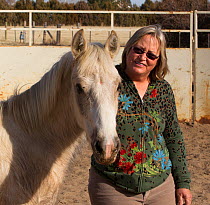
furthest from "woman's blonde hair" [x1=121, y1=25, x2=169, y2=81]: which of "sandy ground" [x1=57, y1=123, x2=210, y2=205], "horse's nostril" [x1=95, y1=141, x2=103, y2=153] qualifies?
"sandy ground" [x1=57, y1=123, x2=210, y2=205]

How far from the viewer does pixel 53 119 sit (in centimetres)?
261

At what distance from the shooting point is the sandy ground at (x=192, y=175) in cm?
439

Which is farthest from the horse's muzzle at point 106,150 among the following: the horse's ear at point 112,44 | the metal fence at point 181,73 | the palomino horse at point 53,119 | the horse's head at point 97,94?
the metal fence at point 181,73

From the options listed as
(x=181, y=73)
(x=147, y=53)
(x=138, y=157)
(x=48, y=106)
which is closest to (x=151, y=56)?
(x=147, y=53)

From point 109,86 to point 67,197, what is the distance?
2591mm

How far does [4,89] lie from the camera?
7.83 metres

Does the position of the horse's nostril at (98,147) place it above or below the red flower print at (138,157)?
above

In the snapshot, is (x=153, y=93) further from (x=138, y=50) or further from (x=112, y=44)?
(x=112, y=44)

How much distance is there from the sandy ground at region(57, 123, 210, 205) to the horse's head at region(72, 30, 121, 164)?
1139 mm

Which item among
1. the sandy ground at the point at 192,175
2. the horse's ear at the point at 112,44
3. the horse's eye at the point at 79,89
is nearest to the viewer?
the horse's eye at the point at 79,89

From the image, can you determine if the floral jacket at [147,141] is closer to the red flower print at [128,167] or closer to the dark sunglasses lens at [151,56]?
the red flower print at [128,167]

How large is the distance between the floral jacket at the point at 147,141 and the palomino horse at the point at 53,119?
0.12m

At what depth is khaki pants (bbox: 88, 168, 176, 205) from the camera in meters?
2.15

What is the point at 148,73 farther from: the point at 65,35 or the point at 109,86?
the point at 65,35
